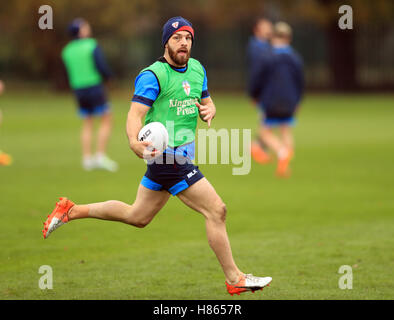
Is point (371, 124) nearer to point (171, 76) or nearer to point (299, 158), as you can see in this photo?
point (299, 158)

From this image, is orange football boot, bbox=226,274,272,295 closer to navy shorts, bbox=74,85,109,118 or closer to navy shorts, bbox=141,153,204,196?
navy shorts, bbox=141,153,204,196

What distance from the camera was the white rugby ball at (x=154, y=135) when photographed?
5.86 m

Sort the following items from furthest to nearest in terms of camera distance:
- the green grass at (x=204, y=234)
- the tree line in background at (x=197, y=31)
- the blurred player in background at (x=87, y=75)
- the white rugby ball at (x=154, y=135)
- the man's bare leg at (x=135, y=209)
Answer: the tree line in background at (x=197, y=31) < the blurred player in background at (x=87, y=75) < the green grass at (x=204, y=234) < the man's bare leg at (x=135, y=209) < the white rugby ball at (x=154, y=135)

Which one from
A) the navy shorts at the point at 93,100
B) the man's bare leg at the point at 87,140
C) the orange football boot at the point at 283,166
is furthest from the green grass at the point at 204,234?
the navy shorts at the point at 93,100

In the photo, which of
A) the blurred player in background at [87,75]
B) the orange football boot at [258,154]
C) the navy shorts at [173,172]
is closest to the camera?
the navy shorts at [173,172]

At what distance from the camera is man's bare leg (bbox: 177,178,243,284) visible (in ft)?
19.9

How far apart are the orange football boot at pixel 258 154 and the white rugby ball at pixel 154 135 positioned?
9185mm

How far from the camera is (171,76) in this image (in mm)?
6180

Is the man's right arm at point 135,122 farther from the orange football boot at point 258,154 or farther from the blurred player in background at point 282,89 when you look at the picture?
the orange football boot at point 258,154

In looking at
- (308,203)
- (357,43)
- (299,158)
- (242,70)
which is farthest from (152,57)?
(308,203)

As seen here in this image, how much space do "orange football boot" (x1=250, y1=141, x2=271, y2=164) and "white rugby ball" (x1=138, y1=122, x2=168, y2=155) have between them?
362 inches

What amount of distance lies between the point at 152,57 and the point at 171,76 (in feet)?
124

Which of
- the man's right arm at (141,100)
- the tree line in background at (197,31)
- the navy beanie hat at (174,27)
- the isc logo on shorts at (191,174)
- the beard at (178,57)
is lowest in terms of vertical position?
the isc logo on shorts at (191,174)

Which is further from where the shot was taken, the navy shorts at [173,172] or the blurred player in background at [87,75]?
the blurred player in background at [87,75]
